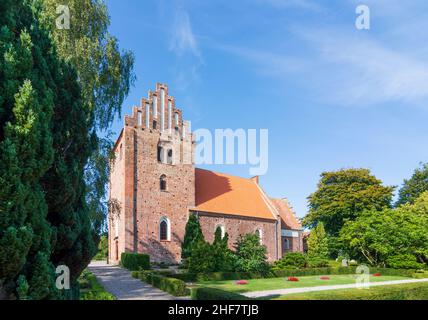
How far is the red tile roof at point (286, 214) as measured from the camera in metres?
42.7

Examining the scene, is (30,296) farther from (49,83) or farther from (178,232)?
(178,232)

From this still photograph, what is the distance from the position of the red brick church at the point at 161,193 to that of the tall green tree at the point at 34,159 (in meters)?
19.6

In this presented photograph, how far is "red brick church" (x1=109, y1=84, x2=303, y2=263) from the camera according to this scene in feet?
102

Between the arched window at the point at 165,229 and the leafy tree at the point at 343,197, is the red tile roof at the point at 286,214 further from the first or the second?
the arched window at the point at 165,229

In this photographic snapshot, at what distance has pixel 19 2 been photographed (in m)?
9.13

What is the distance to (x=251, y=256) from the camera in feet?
90.6

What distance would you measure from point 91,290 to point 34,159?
415 inches

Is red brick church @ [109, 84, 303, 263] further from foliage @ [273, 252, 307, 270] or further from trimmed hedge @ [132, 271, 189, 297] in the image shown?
trimmed hedge @ [132, 271, 189, 297]

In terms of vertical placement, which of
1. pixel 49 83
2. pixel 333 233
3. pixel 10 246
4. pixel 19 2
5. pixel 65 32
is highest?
pixel 65 32

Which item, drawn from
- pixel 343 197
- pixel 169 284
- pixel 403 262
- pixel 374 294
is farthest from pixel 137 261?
pixel 343 197

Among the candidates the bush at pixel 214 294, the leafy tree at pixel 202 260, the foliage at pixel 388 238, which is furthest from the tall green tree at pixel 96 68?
the foliage at pixel 388 238

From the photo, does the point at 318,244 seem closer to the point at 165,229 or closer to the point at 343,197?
the point at 343,197
